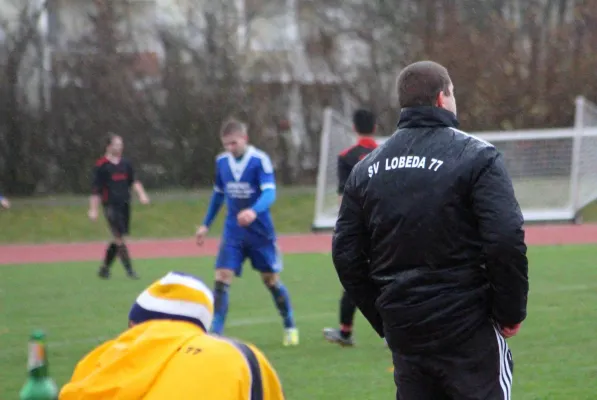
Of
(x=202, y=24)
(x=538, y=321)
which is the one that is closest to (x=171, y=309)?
(x=538, y=321)

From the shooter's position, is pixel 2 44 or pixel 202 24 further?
pixel 202 24

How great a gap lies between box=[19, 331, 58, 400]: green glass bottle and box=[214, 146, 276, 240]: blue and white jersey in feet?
20.8

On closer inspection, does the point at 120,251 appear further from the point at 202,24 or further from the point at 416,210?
the point at 202,24

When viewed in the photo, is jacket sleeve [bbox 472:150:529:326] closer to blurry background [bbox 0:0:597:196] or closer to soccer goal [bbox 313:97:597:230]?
soccer goal [bbox 313:97:597:230]

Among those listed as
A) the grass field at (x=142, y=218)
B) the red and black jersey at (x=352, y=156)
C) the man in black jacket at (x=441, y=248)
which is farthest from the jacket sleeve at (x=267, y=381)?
the grass field at (x=142, y=218)

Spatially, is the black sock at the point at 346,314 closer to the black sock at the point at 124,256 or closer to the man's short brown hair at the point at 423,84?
the man's short brown hair at the point at 423,84

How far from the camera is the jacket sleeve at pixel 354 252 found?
4590 mm

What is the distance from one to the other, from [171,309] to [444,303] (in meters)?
1.27

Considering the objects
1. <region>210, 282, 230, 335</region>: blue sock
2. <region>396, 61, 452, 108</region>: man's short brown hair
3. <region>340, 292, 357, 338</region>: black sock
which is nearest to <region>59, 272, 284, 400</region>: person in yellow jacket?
<region>396, 61, 452, 108</region>: man's short brown hair

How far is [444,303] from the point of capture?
4320 millimetres

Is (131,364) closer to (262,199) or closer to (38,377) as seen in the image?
(38,377)

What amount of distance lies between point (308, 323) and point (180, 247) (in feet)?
35.0

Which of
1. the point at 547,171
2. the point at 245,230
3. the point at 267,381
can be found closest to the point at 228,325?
the point at 245,230

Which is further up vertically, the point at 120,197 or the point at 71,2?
the point at 71,2
